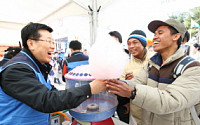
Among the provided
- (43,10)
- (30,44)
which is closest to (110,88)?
(30,44)

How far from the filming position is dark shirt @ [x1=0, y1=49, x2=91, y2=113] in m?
0.72

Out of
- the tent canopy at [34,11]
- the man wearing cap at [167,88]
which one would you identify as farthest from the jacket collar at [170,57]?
the tent canopy at [34,11]

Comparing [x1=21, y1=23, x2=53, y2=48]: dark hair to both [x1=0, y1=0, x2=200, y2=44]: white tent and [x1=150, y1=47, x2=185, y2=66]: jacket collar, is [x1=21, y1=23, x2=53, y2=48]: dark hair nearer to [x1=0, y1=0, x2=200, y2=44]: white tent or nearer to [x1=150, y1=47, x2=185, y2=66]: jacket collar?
[x1=150, y1=47, x2=185, y2=66]: jacket collar

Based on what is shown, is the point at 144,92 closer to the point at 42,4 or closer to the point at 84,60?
the point at 84,60

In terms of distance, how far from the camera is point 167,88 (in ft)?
2.77

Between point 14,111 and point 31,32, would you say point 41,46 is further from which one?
point 14,111

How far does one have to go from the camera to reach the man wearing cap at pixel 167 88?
783 mm

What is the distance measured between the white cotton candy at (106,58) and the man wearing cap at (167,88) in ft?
0.41

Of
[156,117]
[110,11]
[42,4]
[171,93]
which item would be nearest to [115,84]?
[171,93]

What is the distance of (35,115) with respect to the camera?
2.92 ft

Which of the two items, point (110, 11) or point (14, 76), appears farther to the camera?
point (110, 11)

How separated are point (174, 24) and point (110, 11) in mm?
1898

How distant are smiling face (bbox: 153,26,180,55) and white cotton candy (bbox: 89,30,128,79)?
489 mm

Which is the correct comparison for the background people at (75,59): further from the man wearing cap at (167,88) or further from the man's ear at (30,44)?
the man wearing cap at (167,88)
